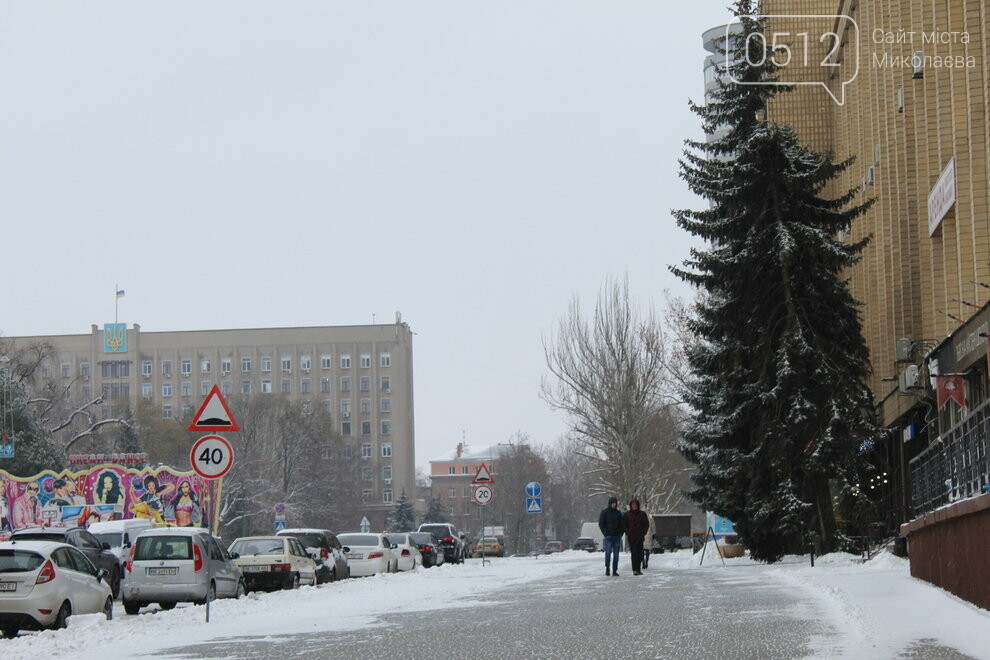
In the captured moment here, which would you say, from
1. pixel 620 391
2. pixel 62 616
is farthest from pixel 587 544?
pixel 62 616

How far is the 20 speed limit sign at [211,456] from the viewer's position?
60.3 feet

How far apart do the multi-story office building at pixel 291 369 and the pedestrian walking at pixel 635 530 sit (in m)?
113

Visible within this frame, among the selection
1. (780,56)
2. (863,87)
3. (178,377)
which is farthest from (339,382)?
(863,87)

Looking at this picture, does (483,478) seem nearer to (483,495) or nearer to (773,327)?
(483,495)

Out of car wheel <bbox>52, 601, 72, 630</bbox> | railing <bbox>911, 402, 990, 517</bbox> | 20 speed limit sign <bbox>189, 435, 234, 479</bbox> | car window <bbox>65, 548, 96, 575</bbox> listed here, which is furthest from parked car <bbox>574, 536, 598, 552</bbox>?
20 speed limit sign <bbox>189, 435, 234, 479</bbox>

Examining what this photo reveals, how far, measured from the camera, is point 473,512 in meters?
158

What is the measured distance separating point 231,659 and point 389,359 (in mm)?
131440

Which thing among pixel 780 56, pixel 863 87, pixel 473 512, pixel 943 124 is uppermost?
pixel 780 56

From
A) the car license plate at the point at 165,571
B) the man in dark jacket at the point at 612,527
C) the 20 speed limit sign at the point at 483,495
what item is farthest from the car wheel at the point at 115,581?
the 20 speed limit sign at the point at 483,495

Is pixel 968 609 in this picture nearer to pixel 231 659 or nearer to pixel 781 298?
pixel 231 659

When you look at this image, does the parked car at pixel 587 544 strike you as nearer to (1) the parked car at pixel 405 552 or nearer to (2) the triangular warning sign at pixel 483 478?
(1) the parked car at pixel 405 552

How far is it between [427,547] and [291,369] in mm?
96203

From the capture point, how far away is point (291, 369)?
14362 cm

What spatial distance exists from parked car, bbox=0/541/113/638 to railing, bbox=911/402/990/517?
12.2 meters
